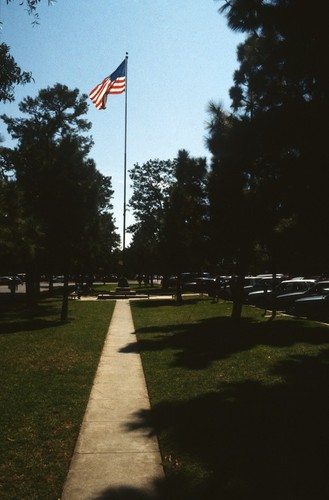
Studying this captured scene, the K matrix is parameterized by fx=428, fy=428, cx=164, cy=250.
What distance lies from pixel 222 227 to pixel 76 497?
15.1m

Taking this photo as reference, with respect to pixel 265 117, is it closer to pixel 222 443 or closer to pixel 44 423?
pixel 222 443

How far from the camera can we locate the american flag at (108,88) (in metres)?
24.4

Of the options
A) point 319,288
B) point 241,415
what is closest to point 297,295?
point 319,288

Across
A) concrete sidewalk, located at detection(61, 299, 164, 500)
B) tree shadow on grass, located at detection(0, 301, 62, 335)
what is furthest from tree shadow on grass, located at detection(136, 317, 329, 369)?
tree shadow on grass, located at detection(0, 301, 62, 335)

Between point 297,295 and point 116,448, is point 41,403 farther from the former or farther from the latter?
point 297,295

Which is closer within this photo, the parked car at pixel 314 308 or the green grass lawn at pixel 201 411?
the green grass lawn at pixel 201 411

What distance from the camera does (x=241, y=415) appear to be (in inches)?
247

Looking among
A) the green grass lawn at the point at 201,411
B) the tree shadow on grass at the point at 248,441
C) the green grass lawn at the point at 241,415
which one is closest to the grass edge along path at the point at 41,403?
the green grass lawn at the point at 201,411

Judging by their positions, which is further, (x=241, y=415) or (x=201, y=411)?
(x=201, y=411)

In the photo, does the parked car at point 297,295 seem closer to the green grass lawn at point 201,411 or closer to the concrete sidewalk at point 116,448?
the green grass lawn at point 201,411

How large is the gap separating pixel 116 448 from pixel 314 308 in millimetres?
15006

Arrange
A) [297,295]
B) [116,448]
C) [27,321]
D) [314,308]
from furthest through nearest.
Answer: [297,295]
[27,321]
[314,308]
[116,448]

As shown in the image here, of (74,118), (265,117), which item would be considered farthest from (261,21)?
(74,118)

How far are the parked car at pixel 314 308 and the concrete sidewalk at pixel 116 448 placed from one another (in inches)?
448
